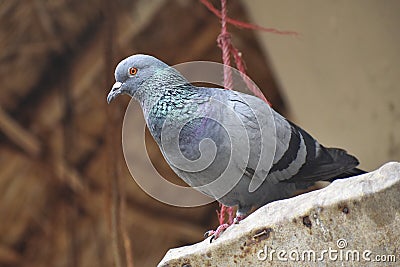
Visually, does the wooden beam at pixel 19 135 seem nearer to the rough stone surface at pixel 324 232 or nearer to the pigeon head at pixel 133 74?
the pigeon head at pixel 133 74

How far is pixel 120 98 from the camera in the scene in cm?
338

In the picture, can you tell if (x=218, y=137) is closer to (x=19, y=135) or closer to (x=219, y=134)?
(x=219, y=134)

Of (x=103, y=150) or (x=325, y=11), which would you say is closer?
(x=325, y=11)

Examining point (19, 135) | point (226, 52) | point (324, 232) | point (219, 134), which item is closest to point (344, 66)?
point (226, 52)

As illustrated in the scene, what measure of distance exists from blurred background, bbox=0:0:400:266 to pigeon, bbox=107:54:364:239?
2.27ft

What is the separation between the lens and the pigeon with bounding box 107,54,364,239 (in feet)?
5.32

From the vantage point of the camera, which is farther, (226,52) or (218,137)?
(226,52)

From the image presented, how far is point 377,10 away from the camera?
243cm

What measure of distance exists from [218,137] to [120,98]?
1.81 metres

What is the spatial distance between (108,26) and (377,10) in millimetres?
969

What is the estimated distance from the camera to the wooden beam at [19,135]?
3580 millimetres

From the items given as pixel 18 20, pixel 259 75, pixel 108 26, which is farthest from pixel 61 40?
pixel 259 75

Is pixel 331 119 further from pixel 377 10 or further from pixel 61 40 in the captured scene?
pixel 61 40

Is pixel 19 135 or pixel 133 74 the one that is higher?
pixel 19 135
